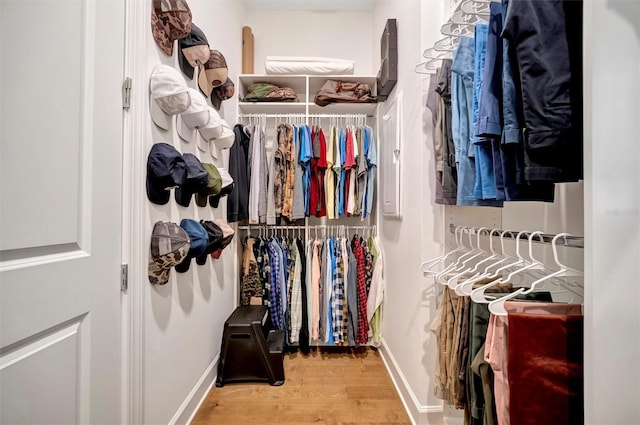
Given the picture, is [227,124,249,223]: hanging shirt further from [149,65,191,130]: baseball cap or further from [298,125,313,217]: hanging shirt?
[149,65,191,130]: baseball cap

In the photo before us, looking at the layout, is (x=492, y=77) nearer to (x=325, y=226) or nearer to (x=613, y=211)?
(x=613, y=211)

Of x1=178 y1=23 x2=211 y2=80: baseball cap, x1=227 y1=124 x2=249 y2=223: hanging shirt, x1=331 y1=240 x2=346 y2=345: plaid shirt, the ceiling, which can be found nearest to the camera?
x1=178 y1=23 x2=211 y2=80: baseball cap

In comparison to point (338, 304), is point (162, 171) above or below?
above

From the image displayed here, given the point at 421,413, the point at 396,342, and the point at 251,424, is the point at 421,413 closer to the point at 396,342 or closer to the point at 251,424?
the point at 396,342

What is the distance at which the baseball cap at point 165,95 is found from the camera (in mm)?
1113

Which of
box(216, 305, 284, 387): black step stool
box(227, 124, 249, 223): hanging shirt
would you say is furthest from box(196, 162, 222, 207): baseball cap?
box(216, 305, 284, 387): black step stool

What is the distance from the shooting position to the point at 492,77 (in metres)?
0.80

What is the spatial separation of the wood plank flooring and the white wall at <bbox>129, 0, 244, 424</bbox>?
0.65 feet

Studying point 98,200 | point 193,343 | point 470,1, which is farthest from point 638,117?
point 193,343

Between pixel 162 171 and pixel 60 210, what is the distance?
1.28 ft

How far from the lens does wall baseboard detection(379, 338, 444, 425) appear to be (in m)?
1.41

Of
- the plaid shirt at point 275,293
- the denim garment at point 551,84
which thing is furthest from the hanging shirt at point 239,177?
the denim garment at point 551,84

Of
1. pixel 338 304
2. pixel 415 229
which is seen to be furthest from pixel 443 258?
pixel 338 304

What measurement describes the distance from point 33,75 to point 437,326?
156cm
